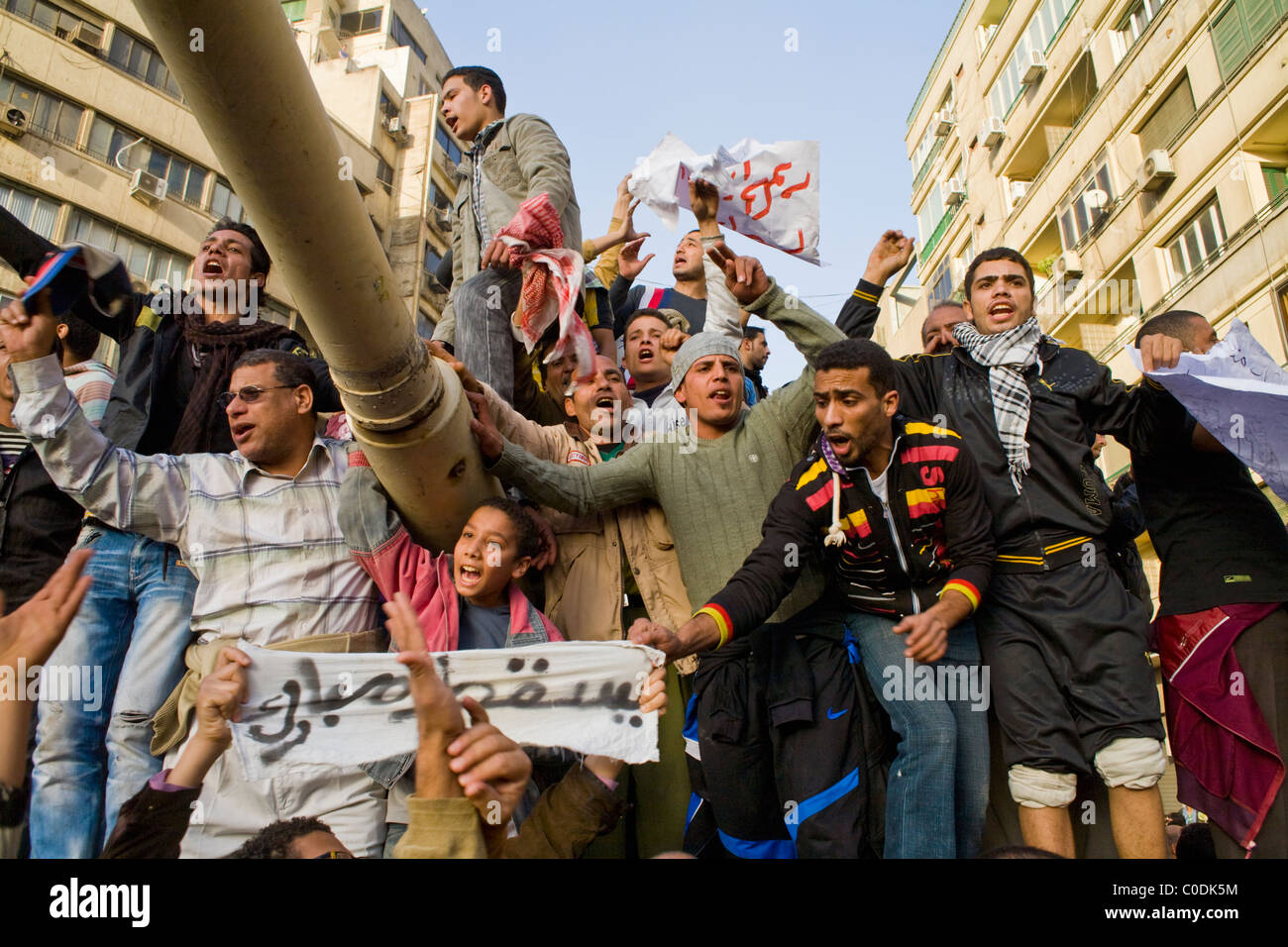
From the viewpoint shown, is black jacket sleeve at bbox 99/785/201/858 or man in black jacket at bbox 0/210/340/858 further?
man in black jacket at bbox 0/210/340/858

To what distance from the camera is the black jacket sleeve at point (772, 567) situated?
3250 mm

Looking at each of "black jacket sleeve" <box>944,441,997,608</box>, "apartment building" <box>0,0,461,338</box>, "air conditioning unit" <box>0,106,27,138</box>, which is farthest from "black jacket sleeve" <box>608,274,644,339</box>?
"air conditioning unit" <box>0,106,27,138</box>

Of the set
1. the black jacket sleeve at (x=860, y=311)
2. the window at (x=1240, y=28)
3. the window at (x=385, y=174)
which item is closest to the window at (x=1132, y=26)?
the window at (x=1240, y=28)

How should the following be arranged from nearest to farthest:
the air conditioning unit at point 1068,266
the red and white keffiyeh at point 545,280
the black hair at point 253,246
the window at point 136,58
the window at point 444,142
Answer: the black hair at point 253,246 → the red and white keffiyeh at point 545,280 → the window at point 136,58 → the air conditioning unit at point 1068,266 → the window at point 444,142

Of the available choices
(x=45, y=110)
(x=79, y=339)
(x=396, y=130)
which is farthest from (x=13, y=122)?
(x=79, y=339)

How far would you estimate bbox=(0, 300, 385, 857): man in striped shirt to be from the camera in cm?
321

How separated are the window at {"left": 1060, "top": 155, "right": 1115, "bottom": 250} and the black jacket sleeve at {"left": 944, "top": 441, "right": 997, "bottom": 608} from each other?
71.5ft

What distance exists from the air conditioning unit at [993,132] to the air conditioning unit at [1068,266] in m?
5.77

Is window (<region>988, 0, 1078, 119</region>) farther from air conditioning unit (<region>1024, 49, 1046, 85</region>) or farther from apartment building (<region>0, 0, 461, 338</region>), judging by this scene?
apartment building (<region>0, 0, 461, 338</region>)

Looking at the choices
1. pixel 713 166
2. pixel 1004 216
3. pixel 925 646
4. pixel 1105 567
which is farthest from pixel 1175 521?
pixel 1004 216

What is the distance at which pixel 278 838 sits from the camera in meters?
2.99

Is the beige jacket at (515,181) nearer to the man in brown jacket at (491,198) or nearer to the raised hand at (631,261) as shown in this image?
the man in brown jacket at (491,198)

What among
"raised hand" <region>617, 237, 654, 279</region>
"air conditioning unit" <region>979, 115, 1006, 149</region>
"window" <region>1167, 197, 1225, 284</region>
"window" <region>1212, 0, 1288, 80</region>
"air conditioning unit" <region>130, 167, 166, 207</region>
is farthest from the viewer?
"air conditioning unit" <region>979, 115, 1006, 149</region>

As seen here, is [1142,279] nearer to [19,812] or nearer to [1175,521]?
[1175,521]
